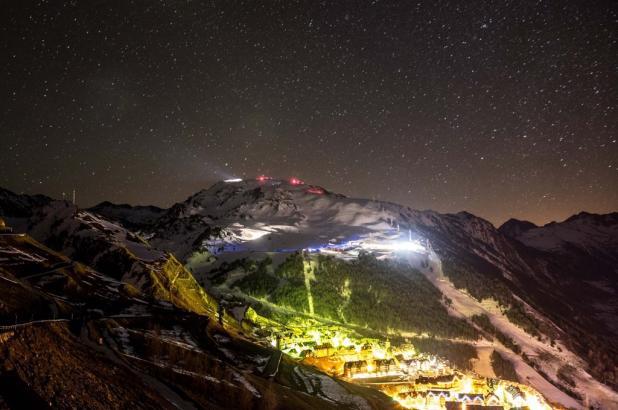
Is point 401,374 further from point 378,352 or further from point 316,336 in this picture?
point 316,336

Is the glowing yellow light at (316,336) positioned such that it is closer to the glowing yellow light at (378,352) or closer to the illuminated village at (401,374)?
the illuminated village at (401,374)

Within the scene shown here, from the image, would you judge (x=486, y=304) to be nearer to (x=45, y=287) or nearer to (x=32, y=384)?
(x=45, y=287)


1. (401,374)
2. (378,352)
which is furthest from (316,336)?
(401,374)

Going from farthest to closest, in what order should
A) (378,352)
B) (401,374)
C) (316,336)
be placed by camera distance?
(316,336)
(378,352)
(401,374)

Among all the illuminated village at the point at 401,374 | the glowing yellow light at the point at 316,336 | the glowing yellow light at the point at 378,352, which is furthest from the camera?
the glowing yellow light at the point at 316,336

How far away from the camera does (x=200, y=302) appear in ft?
331

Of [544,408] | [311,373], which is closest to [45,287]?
[311,373]

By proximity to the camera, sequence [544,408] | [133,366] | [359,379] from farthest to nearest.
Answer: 1. [359,379]
2. [544,408]
3. [133,366]

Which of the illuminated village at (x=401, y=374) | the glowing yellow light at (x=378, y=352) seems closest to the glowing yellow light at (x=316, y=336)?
the illuminated village at (x=401, y=374)

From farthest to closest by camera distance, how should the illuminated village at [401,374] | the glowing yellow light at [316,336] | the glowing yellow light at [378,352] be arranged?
the glowing yellow light at [316,336] < the glowing yellow light at [378,352] < the illuminated village at [401,374]

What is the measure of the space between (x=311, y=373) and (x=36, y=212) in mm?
107949

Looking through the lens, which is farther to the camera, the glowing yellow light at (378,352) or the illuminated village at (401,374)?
the glowing yellow light at (378,352)

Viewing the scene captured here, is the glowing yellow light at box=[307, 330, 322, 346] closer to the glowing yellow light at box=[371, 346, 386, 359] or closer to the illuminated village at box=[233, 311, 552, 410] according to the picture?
the illuminated village at box=[233, 311, 552, 410]

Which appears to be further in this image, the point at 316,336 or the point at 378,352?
the point at 316,336
